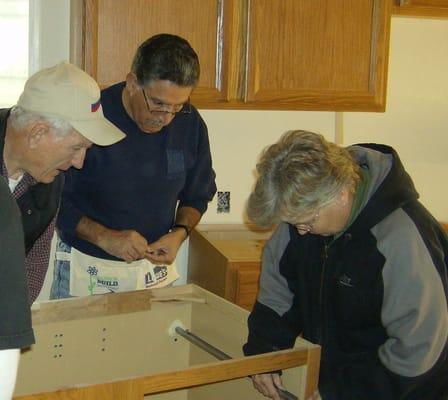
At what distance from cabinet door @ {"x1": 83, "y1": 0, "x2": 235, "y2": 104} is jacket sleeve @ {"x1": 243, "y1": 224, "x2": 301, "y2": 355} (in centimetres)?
102

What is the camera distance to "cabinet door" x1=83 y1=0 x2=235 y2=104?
2457 mm

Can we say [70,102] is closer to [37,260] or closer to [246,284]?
[37,260]

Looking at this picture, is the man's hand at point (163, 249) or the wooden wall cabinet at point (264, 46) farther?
the wooden wall cabinet at point (264, 46)

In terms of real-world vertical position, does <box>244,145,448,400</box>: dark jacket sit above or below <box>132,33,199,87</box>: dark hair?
below

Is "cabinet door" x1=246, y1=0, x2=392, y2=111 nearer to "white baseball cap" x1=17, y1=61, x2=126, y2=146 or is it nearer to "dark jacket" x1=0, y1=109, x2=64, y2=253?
"dark jacket" x1=0, y1=109, x2=64, y2=253

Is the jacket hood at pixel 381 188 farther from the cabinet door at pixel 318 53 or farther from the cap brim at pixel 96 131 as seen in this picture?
the cabinet door at pixel 318 53

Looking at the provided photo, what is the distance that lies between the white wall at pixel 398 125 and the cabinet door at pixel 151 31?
1.52 feet

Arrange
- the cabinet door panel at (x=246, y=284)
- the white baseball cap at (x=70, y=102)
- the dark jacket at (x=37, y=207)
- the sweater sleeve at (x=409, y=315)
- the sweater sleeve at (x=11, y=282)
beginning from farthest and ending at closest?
the cabinet door panel at (x=246, y=284), the dark jacket at (x=37, y=207), the white baseball cap at (x=70, y=102), the sweater sleeve at (x=409, y=315), the sweater sleeve at (x=11, y=282)

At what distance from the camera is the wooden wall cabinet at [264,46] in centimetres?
248

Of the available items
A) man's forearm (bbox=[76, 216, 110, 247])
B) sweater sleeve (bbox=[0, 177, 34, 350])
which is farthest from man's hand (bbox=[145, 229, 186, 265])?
sweater sleeve (bbox=[0, 177, 34, 350])

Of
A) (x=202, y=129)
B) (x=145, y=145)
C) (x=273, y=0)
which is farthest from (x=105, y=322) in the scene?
(x=273, y=0)

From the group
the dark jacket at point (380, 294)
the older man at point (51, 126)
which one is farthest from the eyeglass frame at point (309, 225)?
the older man at point (51, 126)

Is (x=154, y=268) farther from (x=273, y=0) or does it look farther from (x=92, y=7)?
(x=273, y=0)

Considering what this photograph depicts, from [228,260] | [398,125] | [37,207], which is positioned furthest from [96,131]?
[398,125]
